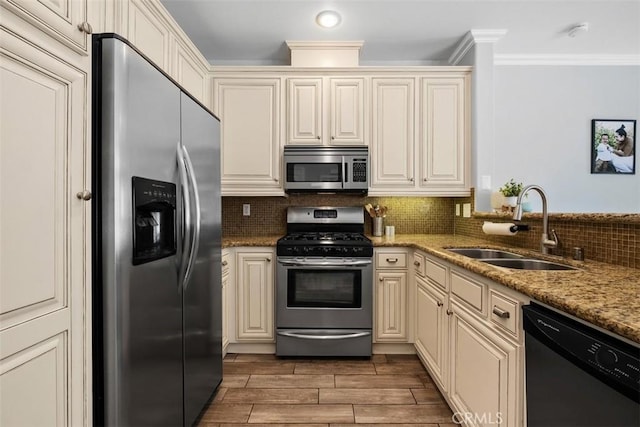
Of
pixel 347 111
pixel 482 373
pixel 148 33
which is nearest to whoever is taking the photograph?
pixel 482 373

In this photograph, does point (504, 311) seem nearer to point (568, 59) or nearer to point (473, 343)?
point (473, 343)

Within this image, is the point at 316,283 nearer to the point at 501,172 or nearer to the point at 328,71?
the point at 328,71

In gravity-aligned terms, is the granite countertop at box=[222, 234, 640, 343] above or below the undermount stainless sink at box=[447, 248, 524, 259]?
above

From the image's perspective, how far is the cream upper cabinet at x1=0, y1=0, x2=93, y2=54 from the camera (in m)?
0.85

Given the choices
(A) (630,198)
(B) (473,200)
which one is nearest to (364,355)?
(B) (473,200)

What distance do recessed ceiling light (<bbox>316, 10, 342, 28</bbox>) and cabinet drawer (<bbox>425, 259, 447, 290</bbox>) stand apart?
1878mm

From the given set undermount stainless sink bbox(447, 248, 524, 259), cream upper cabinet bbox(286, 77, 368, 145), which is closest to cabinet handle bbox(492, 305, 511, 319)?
undermount stainless sink bbox(447, 248, 524, 259)

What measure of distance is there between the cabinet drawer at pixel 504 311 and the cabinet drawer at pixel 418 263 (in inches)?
36.3

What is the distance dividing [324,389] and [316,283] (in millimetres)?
719

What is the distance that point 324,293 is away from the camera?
2471mm

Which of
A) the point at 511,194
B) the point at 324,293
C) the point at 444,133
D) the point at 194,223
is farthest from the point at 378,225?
the point at 194,223

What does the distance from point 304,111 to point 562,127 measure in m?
2.53

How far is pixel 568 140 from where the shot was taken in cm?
315

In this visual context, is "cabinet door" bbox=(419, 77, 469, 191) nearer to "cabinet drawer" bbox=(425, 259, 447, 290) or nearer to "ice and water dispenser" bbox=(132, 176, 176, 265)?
"cabinet drawer" bbox=(425, 259, 447, 290)
